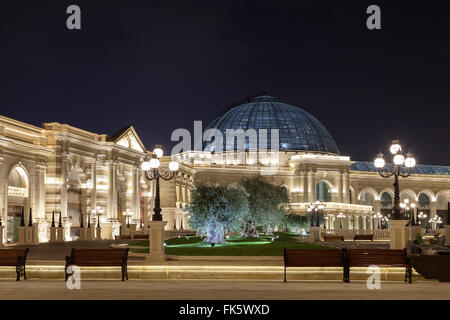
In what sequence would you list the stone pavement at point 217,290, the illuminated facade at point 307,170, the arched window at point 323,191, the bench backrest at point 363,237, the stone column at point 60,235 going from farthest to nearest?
the arched window at point 323,191, the illuminated facade at point 307,170, the bench backrest at point 363,237, the stone column at point 60,235, the stone pavement at point 217,290

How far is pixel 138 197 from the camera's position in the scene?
279ft

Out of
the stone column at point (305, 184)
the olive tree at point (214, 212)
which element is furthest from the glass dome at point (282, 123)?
the olive tree at point (214, 212)

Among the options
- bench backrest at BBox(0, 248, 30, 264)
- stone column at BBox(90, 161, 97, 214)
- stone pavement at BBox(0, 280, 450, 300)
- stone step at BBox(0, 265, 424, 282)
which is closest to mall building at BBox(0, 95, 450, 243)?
stone column at BBox(90, 161, 97, 214)

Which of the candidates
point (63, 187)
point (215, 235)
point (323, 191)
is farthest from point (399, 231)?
point (323, 191)

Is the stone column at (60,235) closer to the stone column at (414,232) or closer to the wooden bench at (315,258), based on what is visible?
the stone column at (414,232)

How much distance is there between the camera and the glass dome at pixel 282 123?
141000 mm

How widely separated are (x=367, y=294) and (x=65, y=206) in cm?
5441

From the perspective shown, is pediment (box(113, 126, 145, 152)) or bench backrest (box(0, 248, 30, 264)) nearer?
bench backrest (box(0, 248, 30, 264))

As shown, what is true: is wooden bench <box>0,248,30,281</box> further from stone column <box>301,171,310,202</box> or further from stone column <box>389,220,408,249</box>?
stone column <box>301,171,310,202</box>

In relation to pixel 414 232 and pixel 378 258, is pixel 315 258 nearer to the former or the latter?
pixel 378 258

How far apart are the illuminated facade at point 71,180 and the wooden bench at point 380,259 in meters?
37.1

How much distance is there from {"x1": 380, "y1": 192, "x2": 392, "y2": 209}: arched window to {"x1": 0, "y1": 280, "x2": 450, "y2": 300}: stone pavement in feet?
435

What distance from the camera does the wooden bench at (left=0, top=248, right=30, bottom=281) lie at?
22.6m

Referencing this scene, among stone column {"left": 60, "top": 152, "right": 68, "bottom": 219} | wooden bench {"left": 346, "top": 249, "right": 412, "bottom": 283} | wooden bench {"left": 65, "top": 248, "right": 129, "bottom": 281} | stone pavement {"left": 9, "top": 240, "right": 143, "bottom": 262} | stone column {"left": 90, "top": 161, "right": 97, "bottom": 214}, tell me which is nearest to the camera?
wooden bench {"left": 346, "top": 249, "right": 412, "bottom": 283}
